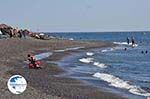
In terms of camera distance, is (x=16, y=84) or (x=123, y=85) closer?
(x=16, y=84)

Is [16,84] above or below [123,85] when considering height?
above

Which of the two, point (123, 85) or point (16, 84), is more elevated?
point (16, 84)

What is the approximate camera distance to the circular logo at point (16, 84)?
826cm

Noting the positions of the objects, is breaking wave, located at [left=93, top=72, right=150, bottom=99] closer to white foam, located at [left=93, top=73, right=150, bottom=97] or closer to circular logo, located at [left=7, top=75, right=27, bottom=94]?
white foam, located at [left=93, top=73, right=150, bottom=97]

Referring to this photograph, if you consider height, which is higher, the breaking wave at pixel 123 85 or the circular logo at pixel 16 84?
the circular logo at pixel 16 84

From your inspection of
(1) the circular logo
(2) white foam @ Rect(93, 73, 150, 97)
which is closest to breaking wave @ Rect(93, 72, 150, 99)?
(2) white foam @ Rect(93, 73, 150, 97)

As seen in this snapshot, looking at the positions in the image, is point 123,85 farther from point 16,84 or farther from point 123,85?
point 16,84

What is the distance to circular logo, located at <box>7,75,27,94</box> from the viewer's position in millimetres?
8258

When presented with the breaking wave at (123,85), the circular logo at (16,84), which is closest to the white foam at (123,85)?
the breaking wave at (123,85)

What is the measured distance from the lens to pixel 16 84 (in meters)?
8.30

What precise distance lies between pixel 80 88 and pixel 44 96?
16.6ft

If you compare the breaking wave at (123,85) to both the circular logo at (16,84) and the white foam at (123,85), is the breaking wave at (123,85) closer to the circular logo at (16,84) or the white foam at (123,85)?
the white foam at (123,85)

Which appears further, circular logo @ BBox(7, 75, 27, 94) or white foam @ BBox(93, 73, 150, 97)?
white foam @ BBox(93, 73, 150, 97)


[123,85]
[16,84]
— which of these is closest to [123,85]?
[123,85]
